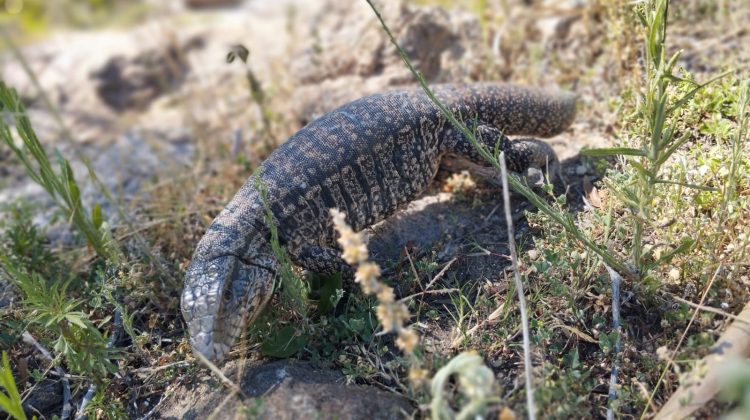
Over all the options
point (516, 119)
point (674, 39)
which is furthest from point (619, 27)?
point (516, 119)

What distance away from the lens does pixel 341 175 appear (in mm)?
4562

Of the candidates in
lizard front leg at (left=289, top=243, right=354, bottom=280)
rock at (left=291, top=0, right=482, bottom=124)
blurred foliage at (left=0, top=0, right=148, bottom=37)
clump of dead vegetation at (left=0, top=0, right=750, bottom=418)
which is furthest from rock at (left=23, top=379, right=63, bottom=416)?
blurred foliage at (left=0, top=0, right=148, bottom=37)

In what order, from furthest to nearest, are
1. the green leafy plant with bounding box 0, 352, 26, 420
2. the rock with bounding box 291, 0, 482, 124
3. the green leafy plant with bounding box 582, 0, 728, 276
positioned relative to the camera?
the rock with bounding box 291, 0, 482, 124 → the green leafy plant with bounding box 0, 352, 26, 420 → the green leafy plant with bounding box 582, 0, 728, 276

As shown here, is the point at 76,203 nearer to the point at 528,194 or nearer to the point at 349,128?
the point at 349,128

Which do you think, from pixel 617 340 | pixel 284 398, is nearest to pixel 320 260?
pixel 284 398

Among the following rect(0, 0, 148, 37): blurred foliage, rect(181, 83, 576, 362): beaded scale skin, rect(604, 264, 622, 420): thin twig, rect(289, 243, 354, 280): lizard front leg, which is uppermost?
rect(0, 0, 148, 37): blurred foliage

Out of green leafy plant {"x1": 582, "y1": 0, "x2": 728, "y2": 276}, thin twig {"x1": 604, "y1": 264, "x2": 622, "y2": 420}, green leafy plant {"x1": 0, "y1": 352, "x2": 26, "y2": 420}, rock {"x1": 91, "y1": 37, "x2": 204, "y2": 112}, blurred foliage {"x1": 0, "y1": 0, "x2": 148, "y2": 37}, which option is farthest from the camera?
blurred foliage {"x1": 0, "y1": 0, "x2": 148, "y2": 37}

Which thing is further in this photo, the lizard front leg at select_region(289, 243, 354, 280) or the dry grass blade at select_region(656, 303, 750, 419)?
the lizard front leg at select_region(289, 243, 354, 280)

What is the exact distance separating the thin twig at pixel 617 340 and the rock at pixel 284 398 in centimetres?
107

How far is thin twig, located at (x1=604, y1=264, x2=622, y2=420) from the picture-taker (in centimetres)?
315

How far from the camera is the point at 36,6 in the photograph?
493 inches

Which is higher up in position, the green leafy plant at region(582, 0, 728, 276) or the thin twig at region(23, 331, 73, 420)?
the green leafy plant at region(582, 0, 728, 276)

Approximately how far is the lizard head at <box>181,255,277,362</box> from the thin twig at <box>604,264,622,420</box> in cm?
219

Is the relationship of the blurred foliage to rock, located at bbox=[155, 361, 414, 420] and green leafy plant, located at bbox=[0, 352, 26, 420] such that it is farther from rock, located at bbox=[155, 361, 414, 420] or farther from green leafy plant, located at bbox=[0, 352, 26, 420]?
rock, located at bbox=[155, 361, 414, 420]
